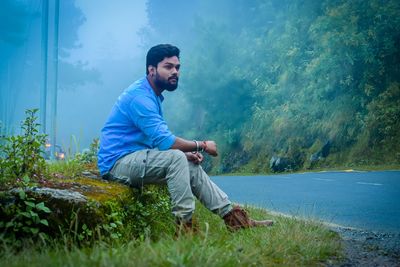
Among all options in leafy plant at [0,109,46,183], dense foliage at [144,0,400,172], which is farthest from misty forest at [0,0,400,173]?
leafy plant at [0,109,46,183]

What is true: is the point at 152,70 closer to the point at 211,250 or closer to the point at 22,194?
the point at 22,194

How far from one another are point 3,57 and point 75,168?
10685 mm

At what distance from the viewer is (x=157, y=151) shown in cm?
290

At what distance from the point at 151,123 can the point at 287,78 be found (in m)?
10.8

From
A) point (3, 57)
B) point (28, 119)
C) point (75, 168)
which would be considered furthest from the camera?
point (3, 57)

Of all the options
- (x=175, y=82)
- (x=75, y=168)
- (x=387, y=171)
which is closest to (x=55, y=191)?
(x=175, y=82)

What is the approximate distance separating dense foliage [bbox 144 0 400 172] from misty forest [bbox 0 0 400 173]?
0.03 m

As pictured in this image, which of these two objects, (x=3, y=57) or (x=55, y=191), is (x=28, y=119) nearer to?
(x=55, y=191)

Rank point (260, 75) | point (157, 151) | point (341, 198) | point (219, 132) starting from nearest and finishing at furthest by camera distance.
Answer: point (157, 151), point (341, 198), point (260, 75), point (219, 132)

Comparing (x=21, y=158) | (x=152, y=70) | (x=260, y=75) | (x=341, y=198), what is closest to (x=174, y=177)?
(x=152, y=70)

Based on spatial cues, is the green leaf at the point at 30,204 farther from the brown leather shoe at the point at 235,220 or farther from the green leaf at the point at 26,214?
the brown leather shoe at the point at 235,220

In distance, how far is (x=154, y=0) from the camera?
62.8 feet

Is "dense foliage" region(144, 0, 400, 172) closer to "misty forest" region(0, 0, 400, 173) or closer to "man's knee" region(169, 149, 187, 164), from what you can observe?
"misty forest" region(0, 0, 400, 173)

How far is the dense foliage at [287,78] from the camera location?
9.62 m
